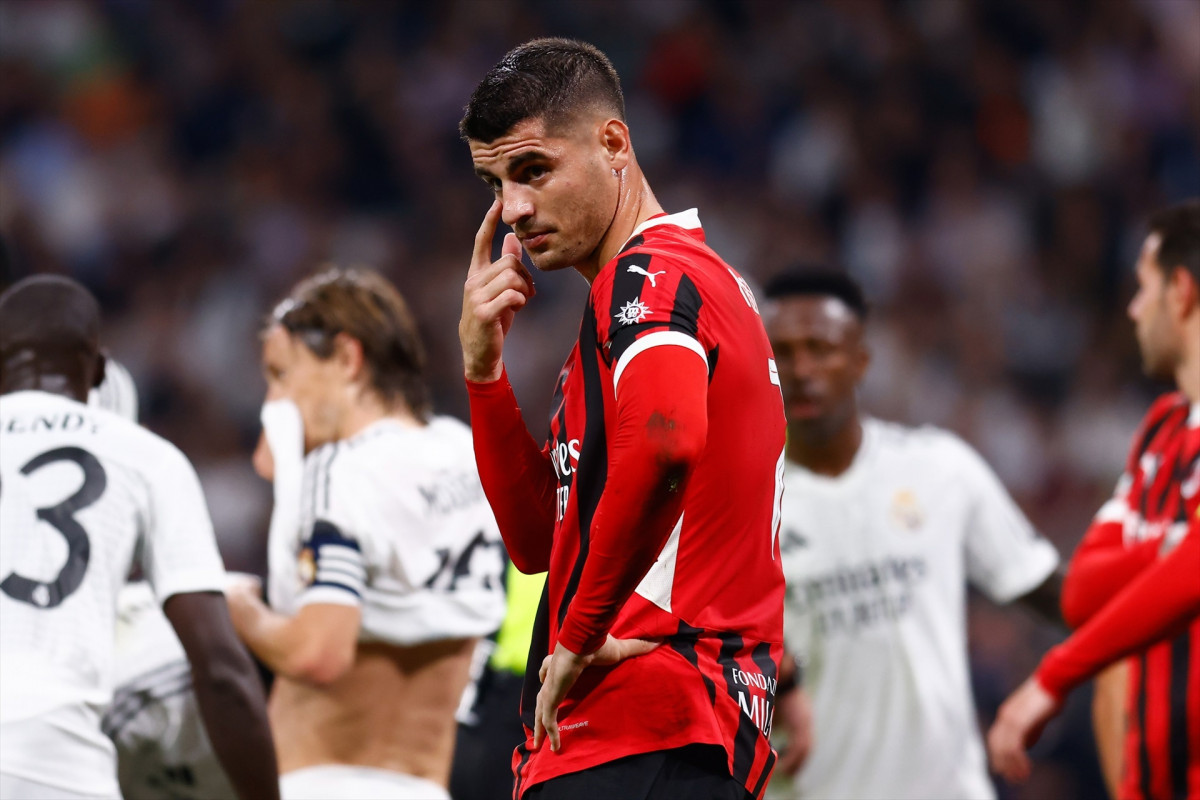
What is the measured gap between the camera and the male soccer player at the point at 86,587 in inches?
133

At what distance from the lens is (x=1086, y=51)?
12594mm

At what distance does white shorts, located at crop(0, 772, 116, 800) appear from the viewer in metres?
3.32

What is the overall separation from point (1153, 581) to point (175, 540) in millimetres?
2629

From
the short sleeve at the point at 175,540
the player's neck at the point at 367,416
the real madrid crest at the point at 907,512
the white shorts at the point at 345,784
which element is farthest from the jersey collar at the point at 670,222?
the real madrid crest at the point at 907,512

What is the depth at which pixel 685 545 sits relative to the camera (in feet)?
8.41

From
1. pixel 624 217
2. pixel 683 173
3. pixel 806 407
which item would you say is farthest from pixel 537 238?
A: pixel 683 173

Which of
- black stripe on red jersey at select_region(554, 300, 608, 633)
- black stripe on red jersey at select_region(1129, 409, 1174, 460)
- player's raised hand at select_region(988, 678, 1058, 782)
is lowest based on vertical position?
player's raised hand at select_region(988, 678, 1058, 782)

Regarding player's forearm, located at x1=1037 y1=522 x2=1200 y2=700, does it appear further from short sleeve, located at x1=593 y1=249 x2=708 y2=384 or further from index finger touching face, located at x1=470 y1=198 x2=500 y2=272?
index finger touching face, located at x1=470 y1=198 x2=500 y2=272

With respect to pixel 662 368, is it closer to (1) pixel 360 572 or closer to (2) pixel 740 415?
(2) pixel 740 415

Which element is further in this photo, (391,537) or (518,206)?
(391,537)

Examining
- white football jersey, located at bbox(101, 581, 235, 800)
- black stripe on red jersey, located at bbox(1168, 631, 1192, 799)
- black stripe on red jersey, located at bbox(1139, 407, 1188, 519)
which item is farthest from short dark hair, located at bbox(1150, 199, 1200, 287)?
white football jersey, located at bbox(101, 581, 235, 800)

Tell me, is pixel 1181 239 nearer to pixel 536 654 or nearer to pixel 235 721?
pixel 536 654

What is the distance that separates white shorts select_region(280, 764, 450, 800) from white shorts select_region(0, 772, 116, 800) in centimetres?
92

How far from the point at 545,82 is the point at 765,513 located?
0.91m
